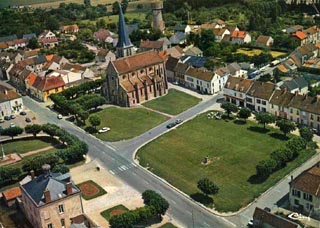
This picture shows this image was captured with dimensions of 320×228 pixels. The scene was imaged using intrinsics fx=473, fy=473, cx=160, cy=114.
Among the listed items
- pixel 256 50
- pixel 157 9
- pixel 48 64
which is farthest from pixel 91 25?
pixel 256 50

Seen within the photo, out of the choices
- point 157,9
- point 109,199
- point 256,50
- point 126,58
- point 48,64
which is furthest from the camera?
point 157,9

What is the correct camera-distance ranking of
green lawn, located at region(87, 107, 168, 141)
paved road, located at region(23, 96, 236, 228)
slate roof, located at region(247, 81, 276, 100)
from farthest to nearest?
1. slate roof, located at region(247, 81, 276, 100)
2. green lawn, located at region(87, 107, 168, 141)
3. paved road, located at region(23, 96, 236, 228)

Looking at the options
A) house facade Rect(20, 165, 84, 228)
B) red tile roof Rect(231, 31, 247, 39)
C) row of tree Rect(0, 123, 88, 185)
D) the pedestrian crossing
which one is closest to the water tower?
red tile roof Rect(231, 31, 247, 39)

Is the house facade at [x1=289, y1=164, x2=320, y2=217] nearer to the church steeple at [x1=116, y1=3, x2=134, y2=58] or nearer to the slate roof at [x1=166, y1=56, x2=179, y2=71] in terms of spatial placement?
the church steeple at [x1=116, y1=3, x2=134, y2=58]

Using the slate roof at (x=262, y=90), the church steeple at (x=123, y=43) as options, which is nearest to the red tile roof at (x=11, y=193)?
the slate roof at (x=262, y=90)

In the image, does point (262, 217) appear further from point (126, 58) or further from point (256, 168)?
point (126, 58)

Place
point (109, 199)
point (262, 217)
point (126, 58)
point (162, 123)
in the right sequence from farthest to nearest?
point (126, 58), point (162, 123), point (109, 199), point (262, 217)

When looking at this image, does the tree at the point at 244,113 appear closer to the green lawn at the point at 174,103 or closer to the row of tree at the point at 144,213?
the green lawn at the point at 174,103
